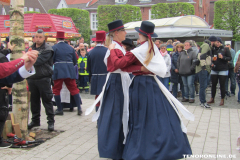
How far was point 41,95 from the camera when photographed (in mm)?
5562

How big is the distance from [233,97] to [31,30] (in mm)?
17102

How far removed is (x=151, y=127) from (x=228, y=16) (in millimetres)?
29013

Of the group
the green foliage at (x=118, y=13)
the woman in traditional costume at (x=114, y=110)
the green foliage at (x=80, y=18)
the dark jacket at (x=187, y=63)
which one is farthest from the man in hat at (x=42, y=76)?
the green foliage at (x=80, y=18)

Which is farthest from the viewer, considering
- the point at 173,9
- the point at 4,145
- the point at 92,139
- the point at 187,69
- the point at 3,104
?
the point at 173,9

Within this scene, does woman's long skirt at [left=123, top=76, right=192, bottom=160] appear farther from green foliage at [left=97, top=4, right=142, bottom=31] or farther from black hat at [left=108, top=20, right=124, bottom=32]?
green foliage at [left=97, top=4, right=142, bottom=31]

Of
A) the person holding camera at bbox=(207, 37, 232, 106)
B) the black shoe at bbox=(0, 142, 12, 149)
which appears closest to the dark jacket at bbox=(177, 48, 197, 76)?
the person holding camera at bbox=(207, 37, 232, 106)

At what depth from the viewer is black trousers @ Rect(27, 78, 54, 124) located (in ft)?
18.0

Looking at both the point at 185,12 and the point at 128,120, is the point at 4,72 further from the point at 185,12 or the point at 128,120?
the point at 185,12

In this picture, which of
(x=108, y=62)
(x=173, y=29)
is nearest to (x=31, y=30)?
(x=173, y=29)

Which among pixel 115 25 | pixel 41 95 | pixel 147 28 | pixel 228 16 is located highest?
pixel 228 16

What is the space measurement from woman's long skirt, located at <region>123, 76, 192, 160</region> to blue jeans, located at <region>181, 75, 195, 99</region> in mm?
5529

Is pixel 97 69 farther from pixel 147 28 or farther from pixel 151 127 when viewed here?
pixel 151 127

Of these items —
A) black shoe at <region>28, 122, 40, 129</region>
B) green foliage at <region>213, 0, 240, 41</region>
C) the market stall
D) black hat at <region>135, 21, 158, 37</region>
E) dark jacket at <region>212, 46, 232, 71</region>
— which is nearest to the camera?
black hat at <region>135, 21, 158, 37</region>

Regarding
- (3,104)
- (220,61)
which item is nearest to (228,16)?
(220,61)
